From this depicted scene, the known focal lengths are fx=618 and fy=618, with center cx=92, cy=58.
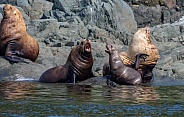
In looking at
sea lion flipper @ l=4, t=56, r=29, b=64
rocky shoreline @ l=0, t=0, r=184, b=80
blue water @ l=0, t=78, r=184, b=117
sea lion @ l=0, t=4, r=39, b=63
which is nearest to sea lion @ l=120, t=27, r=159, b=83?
rocky shoreline @ l=0, t=0, r=184, b=80

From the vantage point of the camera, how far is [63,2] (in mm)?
28000

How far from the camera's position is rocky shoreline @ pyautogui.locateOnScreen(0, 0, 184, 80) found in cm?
1738

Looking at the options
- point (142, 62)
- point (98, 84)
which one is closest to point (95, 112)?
point (98, 84)

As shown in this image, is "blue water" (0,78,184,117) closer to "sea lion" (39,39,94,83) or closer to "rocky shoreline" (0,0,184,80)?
"sea lion" (39,39,94,83)

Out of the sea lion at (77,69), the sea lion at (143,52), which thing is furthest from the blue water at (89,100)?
the sea lion at (143,52)

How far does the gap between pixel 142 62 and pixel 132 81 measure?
4.78ft

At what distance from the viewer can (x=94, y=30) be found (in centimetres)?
2347

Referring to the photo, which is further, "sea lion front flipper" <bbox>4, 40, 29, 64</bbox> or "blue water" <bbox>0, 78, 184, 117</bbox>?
"sea lion front flipper" <bbox>4, 40, 29, 64</bbox>

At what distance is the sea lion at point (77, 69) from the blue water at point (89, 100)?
3.57 ft

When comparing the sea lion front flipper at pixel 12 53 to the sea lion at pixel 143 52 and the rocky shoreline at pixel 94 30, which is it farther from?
the sea lion at pixel 143 52

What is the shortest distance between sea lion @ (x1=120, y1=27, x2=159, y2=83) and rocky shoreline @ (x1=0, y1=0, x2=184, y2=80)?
55 cm

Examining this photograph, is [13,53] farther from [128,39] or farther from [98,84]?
[128,39]

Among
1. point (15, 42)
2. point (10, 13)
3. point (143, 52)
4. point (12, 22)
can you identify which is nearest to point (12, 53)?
point (15, 42)

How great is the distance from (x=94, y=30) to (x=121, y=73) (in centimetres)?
891
